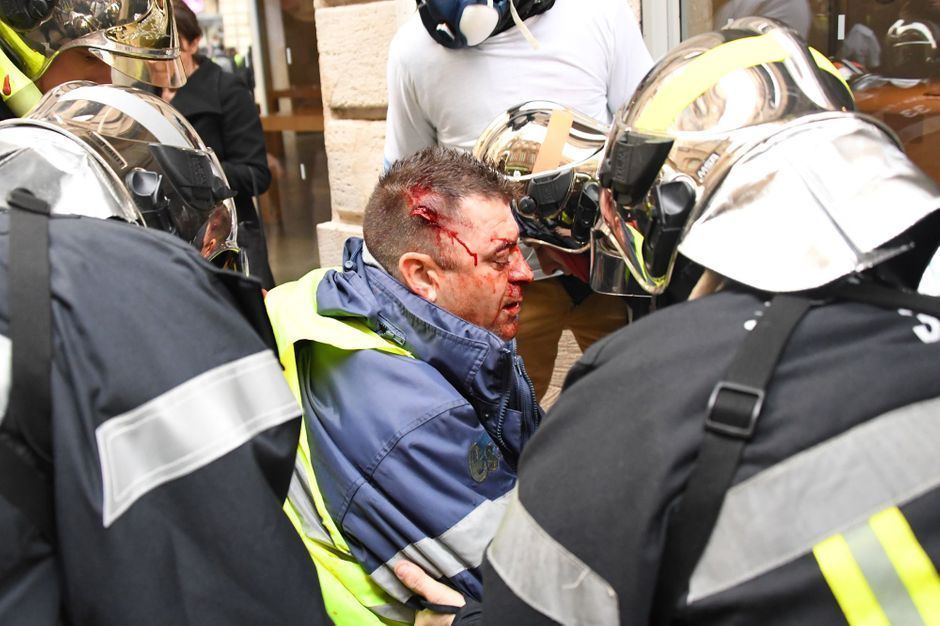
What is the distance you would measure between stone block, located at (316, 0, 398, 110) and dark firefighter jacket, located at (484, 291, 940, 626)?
123 inches

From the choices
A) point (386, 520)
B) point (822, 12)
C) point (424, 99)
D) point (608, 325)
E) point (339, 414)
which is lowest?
point (608, 325)

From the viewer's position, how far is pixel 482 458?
1624 mm

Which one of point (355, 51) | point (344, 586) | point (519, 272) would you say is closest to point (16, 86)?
point (519, 272)

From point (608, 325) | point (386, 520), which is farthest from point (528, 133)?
point (386, 520)

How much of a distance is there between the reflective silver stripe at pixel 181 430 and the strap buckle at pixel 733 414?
1.73ft

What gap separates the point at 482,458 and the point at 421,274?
1.61ft

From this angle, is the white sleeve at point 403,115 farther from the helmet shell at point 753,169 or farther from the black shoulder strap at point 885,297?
the black shoulder strap at point 885,297

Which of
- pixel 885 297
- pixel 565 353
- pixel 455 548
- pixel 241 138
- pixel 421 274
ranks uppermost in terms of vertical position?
pixel 885 297

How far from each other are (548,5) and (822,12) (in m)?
0.85

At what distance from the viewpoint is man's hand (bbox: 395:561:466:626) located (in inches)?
59.5

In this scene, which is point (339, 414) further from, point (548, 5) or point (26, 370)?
point (548, 5)

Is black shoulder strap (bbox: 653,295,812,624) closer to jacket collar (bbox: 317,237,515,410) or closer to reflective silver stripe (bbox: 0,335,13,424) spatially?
reflective silver stripe (bbox: 0,335,13,424)

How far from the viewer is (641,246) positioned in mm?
1341

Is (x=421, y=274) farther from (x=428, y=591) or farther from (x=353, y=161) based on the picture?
→ (x=353, y=161)
